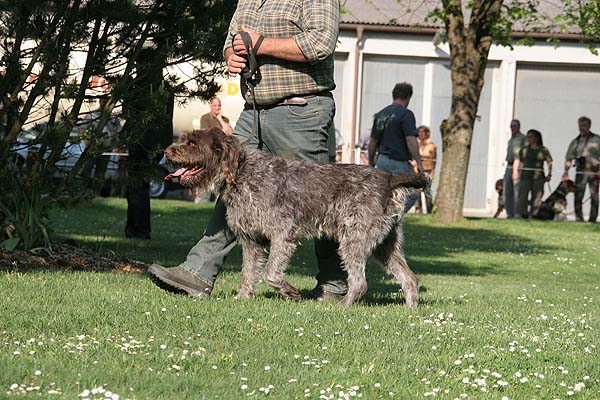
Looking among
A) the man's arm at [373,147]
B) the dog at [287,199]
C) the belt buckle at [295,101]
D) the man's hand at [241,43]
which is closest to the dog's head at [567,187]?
the man's arm at [373,147]

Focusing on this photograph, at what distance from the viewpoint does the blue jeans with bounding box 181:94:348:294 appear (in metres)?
8.12

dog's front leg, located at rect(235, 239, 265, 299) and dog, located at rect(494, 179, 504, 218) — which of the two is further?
dog, located at rect(494, 179, 504, 218)

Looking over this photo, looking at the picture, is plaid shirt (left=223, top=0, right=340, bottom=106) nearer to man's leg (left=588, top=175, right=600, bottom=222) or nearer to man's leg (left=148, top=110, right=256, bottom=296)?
man's leg (left=148, top=110, right=256, bottom=296)

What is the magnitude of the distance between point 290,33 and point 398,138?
24.3ft

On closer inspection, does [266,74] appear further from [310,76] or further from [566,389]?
[566,389]

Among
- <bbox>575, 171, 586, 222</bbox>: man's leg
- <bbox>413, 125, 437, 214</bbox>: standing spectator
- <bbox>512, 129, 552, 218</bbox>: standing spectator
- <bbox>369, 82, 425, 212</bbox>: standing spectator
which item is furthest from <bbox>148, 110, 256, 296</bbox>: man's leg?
<bbox>575, 171, 586, 222</bbox>: man's leg

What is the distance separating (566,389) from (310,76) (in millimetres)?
3365

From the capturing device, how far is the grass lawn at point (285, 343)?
5.23 meters

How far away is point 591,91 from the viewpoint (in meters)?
33.5

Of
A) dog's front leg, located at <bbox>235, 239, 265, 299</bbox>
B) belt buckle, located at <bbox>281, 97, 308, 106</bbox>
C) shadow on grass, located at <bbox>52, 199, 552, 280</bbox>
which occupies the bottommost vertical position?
shadow on grass, located at <bbox>52, 199, 552, 280</bbox>

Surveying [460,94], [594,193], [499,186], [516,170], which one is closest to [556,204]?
[594,193]

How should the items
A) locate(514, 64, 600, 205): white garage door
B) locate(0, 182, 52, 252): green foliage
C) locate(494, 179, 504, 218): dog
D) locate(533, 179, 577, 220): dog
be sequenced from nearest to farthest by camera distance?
locate(0, 182, 52, 252): green foliage, locate(533, 179, 577, 220): dog, locate(494, 179, 504, 218): dog, locate(514, 64, 600, 205): white garage door

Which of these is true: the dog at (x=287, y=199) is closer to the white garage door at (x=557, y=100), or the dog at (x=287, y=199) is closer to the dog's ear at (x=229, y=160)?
the dog's ear at (x=229, y=160)

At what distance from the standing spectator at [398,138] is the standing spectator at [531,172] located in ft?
36.1
